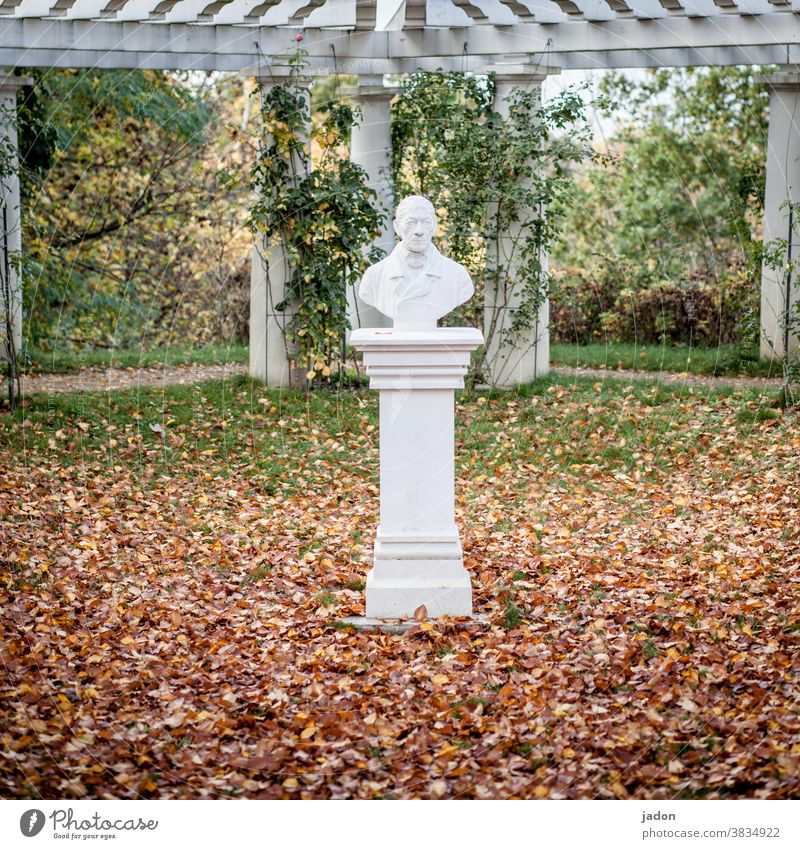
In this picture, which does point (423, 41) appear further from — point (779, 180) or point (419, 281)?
point (419, 281)

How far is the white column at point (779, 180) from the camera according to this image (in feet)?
42.3

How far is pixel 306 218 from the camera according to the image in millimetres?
12383

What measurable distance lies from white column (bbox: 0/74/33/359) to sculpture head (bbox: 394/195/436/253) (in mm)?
6596

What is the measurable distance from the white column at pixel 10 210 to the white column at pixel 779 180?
9013 mm

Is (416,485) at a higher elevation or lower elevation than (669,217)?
lower

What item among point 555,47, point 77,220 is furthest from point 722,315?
point 77,220

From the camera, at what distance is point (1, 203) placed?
12477 mm

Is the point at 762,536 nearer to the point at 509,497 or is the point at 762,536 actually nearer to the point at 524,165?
the point at 509,497

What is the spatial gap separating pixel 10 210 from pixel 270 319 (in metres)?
3.52

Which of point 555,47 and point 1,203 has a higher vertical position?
point 555,47

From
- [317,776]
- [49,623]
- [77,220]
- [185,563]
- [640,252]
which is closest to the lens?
[317,776]

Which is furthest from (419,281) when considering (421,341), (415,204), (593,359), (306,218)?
(593,359)

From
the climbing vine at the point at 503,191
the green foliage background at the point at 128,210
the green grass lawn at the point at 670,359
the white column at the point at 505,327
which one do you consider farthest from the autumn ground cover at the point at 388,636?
the green foliage background at the point at 128,210

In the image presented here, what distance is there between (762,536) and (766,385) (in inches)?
202
